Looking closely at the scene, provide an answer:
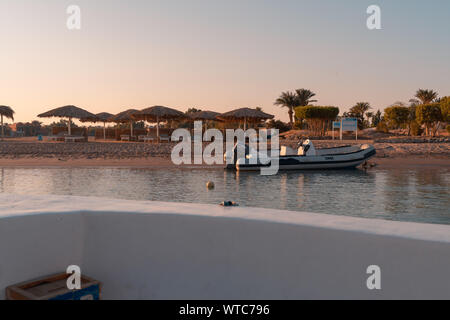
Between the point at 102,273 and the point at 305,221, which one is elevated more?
the point at 305,221

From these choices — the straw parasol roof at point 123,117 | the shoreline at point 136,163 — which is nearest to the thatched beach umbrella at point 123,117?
the straw parasol roof at point 123,117

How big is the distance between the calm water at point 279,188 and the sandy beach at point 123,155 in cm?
303

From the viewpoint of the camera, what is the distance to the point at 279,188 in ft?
54.2

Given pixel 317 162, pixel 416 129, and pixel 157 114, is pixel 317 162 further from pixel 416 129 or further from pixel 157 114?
pixel 416 129

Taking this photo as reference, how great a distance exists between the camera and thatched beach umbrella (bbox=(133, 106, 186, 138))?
113 feet

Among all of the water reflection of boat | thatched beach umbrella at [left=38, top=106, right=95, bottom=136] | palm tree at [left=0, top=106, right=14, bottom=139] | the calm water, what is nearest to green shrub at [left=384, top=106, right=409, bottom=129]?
the water reflection of boat

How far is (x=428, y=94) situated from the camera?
64.9 metres

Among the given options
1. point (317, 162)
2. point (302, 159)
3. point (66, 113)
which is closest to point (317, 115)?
point (317, 162)

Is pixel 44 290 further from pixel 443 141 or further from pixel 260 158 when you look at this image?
pixel 443 141

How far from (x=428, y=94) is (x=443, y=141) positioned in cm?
3356

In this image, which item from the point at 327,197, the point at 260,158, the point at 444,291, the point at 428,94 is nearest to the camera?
the point at 444,291

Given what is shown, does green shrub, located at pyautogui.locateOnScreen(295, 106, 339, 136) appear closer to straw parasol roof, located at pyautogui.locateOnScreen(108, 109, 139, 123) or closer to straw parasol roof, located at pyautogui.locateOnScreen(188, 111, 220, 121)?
straw parasol roof, located at pyautogui.locateOnScreen(188, 111, 220, 121)

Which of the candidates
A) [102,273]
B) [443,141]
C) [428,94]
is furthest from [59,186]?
[428,94]

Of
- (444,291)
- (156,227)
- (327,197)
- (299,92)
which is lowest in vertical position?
(327,197)
